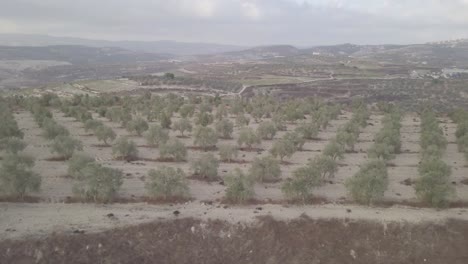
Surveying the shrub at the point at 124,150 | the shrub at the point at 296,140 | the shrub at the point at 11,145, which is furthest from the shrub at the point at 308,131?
the shrub at the point at 11,145

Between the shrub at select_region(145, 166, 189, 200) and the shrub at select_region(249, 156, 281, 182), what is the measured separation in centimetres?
624

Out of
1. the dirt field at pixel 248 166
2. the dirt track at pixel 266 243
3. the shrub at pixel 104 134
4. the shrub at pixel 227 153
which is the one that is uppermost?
the shrub at pixel 104 134

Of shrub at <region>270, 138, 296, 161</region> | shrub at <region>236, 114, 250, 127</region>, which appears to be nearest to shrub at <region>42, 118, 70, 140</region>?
shrub at <region>270, 138, 296, 161</region>

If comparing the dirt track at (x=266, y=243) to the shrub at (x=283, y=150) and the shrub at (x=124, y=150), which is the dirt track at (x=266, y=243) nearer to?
the shrub at (x=283, y=150)

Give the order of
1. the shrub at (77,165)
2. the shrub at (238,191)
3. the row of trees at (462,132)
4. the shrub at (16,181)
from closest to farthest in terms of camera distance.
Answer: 1. the shrub at (16,181)
2. the shrub at (238,191)
3. the shrub at (77,165)
4. the row of trees at (462,132)

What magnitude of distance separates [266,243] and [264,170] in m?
9.17

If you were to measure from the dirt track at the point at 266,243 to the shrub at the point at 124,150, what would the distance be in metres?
15.6

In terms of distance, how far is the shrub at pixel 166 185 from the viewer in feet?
95.0

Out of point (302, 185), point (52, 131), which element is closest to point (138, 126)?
point (52, 131)

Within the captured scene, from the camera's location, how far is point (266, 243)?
83.4 ft

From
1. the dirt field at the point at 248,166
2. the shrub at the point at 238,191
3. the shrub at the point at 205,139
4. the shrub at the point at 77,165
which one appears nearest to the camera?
the shrub at the point at 238,191

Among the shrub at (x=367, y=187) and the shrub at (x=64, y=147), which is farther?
the shrub at (x=64, y=147)

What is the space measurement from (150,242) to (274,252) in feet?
22.6

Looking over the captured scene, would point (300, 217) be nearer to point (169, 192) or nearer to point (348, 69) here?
point (169, 192)
